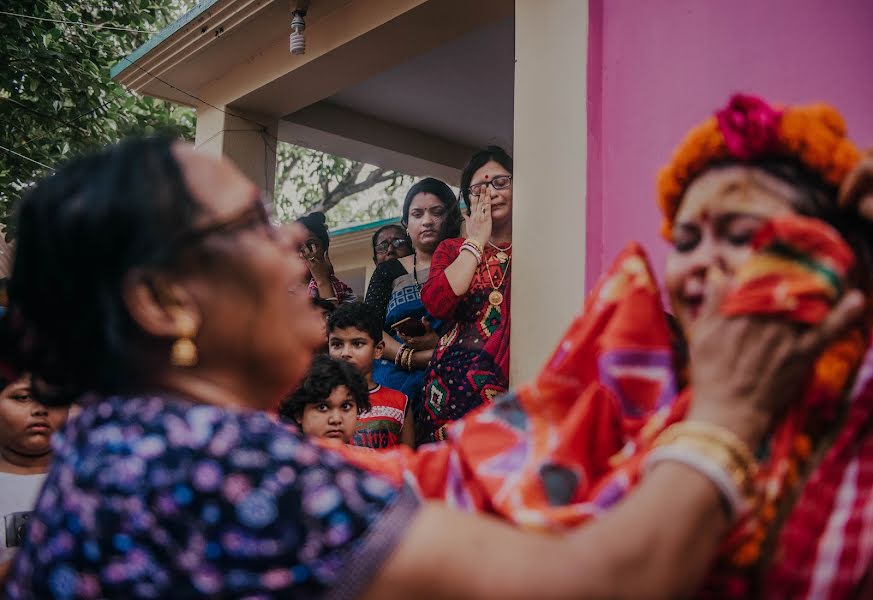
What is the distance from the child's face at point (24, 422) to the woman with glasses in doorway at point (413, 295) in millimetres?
1941

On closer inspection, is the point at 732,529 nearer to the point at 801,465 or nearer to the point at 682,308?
the point at 801,465

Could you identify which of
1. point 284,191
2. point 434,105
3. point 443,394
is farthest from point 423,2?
point 284,191

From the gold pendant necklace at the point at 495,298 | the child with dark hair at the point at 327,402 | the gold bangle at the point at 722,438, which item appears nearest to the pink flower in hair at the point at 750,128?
the gold bangle at the point at 722,438

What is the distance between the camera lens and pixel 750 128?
1.42 m

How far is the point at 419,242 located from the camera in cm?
511

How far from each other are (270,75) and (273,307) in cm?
447

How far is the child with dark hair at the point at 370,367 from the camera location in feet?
14.6

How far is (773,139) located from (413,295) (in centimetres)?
356

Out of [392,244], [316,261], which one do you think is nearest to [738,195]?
[316,261]

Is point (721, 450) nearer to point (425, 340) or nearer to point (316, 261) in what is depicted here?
point (425, 340)

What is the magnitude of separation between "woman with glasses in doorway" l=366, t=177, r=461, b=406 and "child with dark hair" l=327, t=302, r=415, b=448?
10 centimetres

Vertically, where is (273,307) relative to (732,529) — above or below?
above

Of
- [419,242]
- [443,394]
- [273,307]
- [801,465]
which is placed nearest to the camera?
[801,465]

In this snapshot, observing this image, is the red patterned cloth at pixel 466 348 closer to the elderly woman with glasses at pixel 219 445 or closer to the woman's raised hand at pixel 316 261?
the woman's raised hand at pixel 316 261
